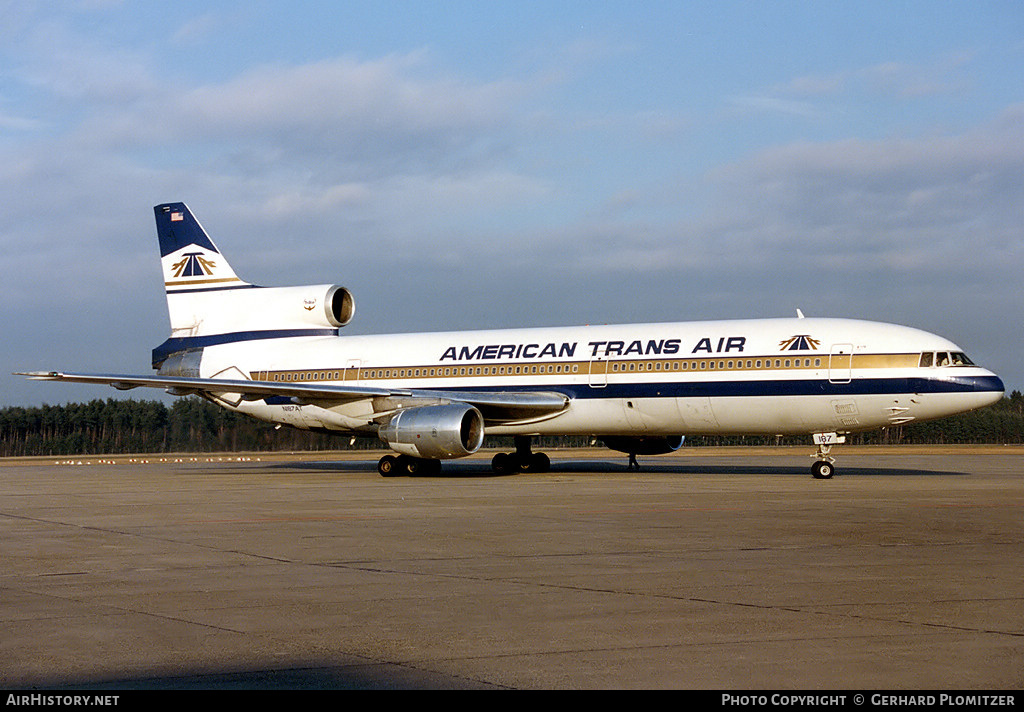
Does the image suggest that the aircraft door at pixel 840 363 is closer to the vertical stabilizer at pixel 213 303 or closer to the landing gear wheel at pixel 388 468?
the landing gear wheel at pixel 388 468

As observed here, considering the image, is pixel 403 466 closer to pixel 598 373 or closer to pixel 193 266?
pixel 598 373

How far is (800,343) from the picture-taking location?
27.0 meters

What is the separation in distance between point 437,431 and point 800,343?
9.17m

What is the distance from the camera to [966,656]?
6.84 meters

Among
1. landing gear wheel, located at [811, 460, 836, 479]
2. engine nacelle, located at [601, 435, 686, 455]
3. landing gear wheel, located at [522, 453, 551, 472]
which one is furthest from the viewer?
landing gear wheel, located at [522, 453, 551, 472]

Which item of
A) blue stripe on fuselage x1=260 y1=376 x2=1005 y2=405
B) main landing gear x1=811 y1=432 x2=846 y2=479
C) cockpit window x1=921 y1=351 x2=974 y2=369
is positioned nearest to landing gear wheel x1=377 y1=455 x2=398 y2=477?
blue stripe on fuselage x1=260 y1=376 x2=1005 y2=405

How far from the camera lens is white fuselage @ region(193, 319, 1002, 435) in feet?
85.1

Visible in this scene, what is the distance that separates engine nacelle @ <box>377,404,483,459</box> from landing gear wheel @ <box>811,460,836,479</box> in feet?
27.1

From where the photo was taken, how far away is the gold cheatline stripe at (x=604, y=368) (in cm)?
2614

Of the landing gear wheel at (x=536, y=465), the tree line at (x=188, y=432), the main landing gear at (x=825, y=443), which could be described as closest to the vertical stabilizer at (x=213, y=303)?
the landing gear wheel at (x=536, y=465)

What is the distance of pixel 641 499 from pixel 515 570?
976cm

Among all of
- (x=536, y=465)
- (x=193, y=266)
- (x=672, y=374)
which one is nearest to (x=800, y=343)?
(x=672, y=374)

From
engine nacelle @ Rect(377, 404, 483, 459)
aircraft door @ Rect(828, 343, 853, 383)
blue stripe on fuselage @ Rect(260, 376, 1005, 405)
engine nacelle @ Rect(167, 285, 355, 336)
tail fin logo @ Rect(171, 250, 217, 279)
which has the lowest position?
engine nacelle @ Rect(377, 404, 483, 459)

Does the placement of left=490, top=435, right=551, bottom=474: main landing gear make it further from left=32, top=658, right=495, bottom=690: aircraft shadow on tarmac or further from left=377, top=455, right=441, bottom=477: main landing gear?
left=32, top=658, right=495, bottom=690: aircraft shadow on tarmac
